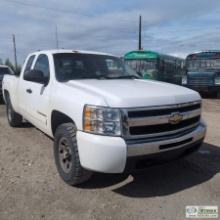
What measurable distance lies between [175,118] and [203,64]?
16.1 m

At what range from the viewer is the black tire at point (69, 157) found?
13.9ft

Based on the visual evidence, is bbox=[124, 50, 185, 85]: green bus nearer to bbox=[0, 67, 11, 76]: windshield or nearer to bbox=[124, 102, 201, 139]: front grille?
bbox=[0, 67, 11, 76]: windshield

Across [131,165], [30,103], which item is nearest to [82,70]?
[30,103]

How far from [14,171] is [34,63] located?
88.5 inches

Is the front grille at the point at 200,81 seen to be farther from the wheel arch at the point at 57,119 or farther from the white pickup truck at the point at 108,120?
the wheel arch at the point at 57,119

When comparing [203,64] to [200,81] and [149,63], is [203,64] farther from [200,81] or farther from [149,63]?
[149,63]

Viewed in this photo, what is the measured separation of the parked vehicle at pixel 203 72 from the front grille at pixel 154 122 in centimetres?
1478

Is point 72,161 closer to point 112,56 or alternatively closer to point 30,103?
point 30,103

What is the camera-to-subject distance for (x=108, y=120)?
12.8 feet

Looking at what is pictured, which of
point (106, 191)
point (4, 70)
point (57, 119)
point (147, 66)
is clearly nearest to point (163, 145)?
point (106, 191)

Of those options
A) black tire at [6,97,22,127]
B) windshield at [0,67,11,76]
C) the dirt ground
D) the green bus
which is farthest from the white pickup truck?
the green bus

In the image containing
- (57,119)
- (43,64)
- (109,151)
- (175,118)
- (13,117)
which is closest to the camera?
(109,151)

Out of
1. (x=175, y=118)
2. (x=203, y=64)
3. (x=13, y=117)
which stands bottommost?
(x=13, y=117)

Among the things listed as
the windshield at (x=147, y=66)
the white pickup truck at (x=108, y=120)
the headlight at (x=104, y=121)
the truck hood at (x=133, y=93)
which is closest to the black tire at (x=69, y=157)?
the white pickup truck at (x=108, y=120)
